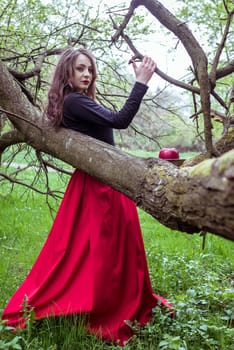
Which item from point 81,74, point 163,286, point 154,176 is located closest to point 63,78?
point 81,74

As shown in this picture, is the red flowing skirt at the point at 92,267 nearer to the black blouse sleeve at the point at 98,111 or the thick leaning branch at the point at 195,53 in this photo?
the black blouse sleeve at the point at 98,111

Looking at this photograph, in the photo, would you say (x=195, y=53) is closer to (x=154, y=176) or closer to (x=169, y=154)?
(x=169, y=154)

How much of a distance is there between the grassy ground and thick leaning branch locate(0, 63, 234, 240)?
0.73m

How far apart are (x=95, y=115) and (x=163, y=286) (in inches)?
63.5

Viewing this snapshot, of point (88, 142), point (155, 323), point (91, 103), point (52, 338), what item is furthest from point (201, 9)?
point (52, 338)

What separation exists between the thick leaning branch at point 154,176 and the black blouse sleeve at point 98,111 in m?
0.11

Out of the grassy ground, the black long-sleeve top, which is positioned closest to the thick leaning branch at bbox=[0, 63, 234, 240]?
the black long-sleeve top

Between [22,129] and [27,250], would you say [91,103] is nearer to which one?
[22,129]

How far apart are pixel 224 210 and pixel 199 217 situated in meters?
0.15

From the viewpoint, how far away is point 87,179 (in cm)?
257

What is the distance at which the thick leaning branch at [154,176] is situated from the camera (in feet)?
4.45

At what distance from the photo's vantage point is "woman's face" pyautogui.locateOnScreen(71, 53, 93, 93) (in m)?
2.60

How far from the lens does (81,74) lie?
103 inches

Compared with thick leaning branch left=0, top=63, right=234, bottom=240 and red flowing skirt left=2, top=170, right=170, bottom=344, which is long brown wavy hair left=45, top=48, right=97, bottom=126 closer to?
thick leaning branch left=0, top=63, right=234, bottom=240
